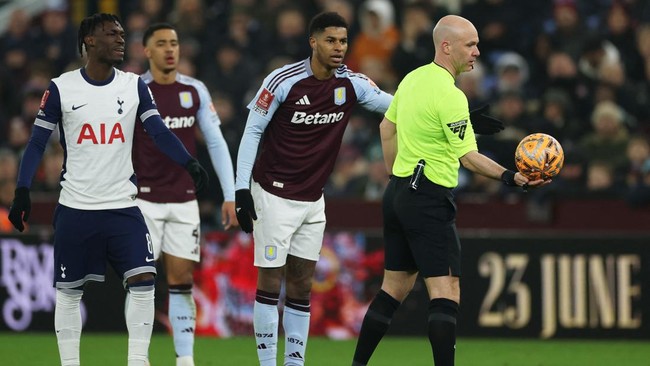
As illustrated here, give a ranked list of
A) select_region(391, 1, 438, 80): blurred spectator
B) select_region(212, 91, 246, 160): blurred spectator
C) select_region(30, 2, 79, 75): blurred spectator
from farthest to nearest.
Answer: select_region(30, 2, 79, 75): blurred spectator → select_region(391, 1, 438, 80): blurred spectator → select_region(212, 91, 246, 160): blurred spectator

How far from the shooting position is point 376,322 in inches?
346

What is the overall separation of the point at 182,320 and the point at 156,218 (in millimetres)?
813

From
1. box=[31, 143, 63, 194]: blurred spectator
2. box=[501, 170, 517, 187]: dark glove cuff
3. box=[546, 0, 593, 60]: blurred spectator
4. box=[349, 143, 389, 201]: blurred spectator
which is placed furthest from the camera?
box=[546, 0, 593, 60]: blurred spectator

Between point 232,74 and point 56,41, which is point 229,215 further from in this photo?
point 56,41

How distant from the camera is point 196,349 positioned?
12.4m

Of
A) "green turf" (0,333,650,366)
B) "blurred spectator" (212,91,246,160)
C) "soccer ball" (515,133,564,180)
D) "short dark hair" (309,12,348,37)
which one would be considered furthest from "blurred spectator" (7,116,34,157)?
"soccer ball" (515,133,564,180)

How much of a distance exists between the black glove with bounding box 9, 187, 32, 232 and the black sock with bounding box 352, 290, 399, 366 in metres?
2.32

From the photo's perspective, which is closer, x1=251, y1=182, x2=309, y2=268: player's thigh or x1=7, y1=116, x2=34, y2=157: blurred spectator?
x1=251, y1=182, x2=309, y2=268: player's thigh

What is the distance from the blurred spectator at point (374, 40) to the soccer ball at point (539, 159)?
316 inches

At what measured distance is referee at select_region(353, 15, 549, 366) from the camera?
328 inches

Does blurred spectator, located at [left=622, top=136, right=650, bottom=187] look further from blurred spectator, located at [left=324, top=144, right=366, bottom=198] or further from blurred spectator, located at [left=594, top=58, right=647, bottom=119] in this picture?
blurred spectator, located at [left=324, top=144, right=366, bottom=198]

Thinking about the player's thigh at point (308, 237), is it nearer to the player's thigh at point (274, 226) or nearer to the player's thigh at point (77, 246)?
the player's thigh at point (274, 226)

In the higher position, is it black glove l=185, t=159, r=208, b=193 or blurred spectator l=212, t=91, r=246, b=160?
blurred spectator l=212, t=91, r=246, b=160

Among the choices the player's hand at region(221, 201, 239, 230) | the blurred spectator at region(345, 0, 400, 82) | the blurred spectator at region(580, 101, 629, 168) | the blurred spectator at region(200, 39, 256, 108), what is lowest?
the player's hand at region(221, 201, 239, 230)
